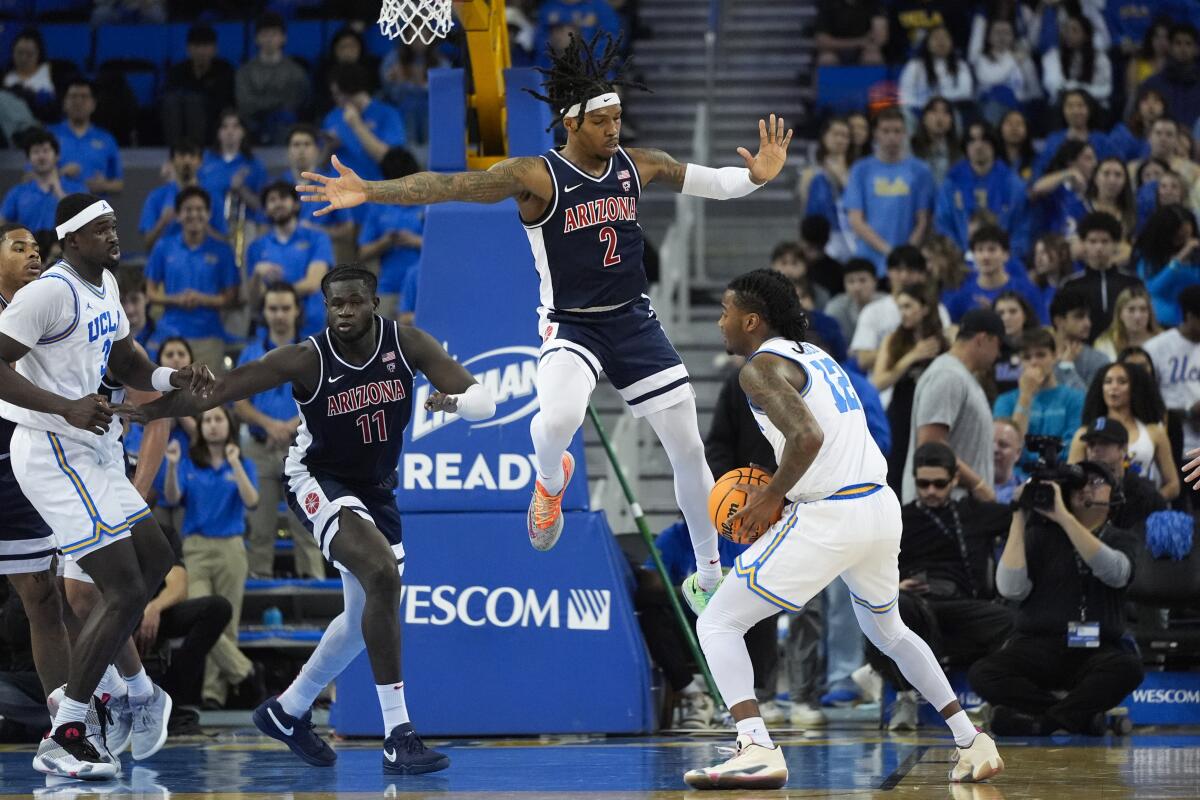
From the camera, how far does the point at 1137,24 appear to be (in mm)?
18250

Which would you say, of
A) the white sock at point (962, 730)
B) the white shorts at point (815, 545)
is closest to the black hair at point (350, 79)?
the white shorts at point (815, 545)

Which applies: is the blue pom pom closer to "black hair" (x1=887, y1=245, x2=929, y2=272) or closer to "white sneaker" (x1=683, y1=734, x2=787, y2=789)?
"black hair" (x1=887, y1=245, x2=929, y2=272)

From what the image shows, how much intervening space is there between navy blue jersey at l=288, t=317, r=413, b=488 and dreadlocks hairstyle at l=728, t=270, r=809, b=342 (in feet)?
6.03

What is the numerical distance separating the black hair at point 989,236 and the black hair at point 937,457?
3.07 metres

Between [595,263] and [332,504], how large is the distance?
1.66 metres

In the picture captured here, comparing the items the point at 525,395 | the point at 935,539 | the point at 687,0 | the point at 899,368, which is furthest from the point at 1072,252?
the point at 687,0

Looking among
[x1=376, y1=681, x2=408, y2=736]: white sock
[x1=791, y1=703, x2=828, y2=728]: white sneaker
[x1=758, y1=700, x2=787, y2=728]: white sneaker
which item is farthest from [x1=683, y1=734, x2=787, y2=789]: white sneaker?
[x1=758, y1=700, x2=787, y2=728]: white sneaker

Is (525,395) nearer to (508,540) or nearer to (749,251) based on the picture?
(508,540)

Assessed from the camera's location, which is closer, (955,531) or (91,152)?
(955,531)

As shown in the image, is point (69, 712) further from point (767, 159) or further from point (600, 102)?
point (767, 159)

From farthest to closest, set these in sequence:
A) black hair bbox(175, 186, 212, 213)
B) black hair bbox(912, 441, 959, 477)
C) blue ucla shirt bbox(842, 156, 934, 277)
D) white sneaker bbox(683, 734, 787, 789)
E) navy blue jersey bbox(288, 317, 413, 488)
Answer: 1. blue ucla shirt bbox(842, 156, 934, 277)
2. black hair bbox(175, 186, 212, 213)
3. black hair bbox(912, 441, 959, 477)
4. navy blue jersey bbox(288, 317, 413, 488)
5. white sneaker bbox(683, 734, 787, 789)

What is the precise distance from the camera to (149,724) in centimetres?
906

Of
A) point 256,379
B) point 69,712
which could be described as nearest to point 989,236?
point 256,379

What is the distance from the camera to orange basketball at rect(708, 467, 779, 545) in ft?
24.8
